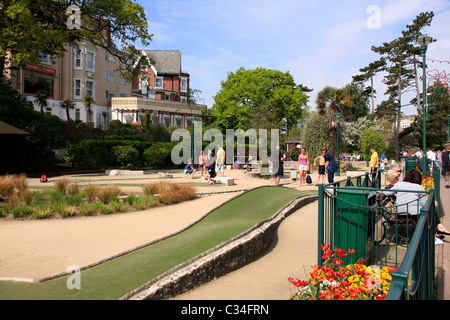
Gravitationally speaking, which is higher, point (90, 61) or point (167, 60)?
point (167, 60)

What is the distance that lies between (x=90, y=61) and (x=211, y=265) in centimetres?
4305

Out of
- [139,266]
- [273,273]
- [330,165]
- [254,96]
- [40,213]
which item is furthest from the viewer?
[254,96]

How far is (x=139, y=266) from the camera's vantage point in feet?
20.3

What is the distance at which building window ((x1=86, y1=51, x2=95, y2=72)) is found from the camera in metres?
43.4

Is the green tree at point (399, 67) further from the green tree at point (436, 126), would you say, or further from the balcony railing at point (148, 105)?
the balcony railing at point (148, 105)

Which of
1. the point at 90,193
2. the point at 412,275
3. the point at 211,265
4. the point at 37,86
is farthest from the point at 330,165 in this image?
the point at 37,86

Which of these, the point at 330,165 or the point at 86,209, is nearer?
the point at 86,209

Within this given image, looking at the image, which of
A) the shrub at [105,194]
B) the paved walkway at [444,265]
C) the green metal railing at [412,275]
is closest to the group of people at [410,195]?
the paved walkway at [444,265]

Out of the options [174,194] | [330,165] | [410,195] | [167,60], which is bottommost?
[174,194]

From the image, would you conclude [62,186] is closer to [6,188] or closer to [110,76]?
[6,188]

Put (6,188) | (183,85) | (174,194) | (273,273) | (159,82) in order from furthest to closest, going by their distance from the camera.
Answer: (183,85), (159,82), (174,194), (6,188), (273,273)

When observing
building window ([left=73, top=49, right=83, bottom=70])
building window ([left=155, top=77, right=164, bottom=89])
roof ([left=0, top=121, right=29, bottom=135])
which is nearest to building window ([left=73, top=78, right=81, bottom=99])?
building window ([left=73, top=49, right=83, bottom=70])
